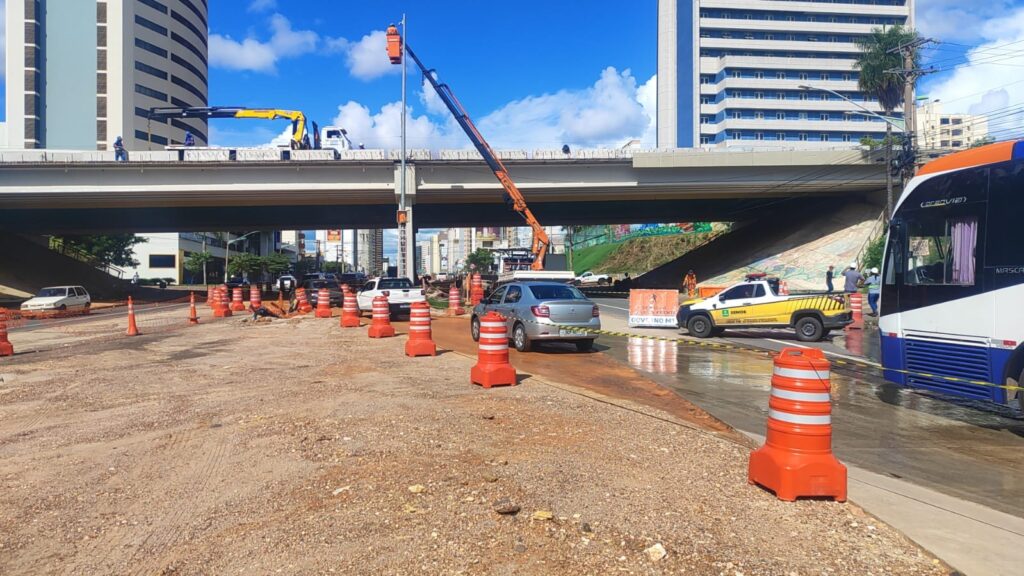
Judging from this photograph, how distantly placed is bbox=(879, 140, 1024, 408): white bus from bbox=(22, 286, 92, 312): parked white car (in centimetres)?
3339

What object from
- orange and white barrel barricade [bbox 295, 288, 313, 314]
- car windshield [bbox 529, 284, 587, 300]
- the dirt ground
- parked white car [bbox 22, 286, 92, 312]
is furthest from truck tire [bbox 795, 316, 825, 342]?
parked white car [bbox 22, 286, 92, 312]

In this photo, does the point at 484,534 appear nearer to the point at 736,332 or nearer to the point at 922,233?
the point at 922,233

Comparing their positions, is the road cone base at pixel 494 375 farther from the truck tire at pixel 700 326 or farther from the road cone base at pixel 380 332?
the truck tire at pixel 700 326

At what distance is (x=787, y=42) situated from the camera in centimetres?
9156

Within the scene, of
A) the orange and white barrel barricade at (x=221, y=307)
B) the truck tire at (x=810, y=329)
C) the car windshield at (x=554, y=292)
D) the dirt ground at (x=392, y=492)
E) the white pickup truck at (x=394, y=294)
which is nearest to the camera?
the dirt ground at (x=392, y=492)

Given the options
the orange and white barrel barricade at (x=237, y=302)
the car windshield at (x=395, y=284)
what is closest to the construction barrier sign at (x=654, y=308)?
the car windshield at (x=395, y=284)

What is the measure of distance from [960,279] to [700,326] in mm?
10238

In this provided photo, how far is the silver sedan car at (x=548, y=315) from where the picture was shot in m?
13.7

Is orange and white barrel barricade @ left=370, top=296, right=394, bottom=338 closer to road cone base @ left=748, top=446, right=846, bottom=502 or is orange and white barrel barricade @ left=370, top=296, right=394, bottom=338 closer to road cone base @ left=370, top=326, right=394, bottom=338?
road cone base @ left=370, top=326, right=394, bottom=338

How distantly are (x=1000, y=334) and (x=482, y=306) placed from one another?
10738mm

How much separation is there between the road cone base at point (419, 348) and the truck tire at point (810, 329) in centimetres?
1018

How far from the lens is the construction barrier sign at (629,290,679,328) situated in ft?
67.1

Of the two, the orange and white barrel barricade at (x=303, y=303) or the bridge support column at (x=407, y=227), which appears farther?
the bridge support column at (x=407, y=227)

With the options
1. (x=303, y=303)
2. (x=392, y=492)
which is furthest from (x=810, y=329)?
(x=303, y=303)
